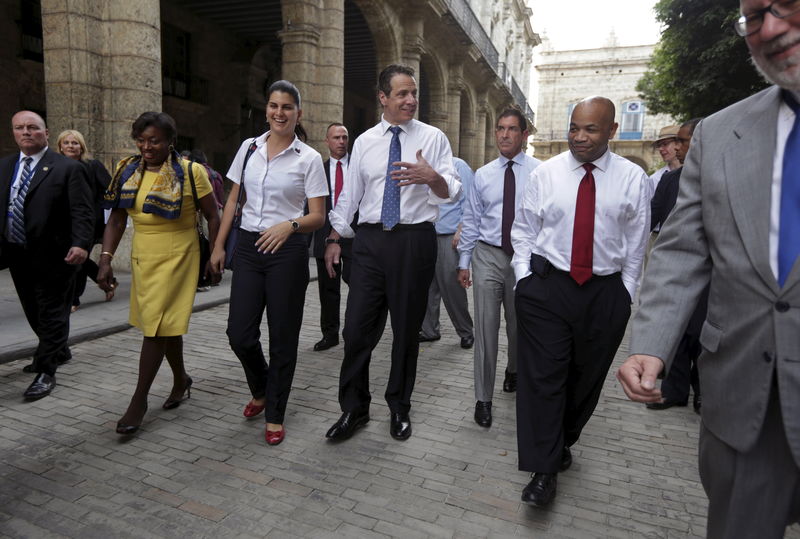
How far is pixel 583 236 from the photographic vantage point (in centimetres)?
303

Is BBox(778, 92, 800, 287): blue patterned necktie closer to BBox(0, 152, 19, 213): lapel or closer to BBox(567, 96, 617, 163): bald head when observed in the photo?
BBox(567, 96, 617, 163): bald head

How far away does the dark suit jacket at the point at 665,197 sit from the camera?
4844mm

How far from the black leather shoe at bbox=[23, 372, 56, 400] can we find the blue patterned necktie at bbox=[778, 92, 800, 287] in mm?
4598

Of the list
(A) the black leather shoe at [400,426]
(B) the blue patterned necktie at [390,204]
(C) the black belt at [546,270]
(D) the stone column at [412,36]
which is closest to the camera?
(C) the black belt at [546,270]

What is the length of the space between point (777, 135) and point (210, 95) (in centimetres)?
1843

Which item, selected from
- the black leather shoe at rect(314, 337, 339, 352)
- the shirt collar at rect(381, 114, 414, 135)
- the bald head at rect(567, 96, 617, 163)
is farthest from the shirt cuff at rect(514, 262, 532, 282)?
the black leather shoe at rect(314, 337, 339, 352)

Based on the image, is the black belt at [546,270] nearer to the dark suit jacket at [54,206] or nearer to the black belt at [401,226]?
the black belt at [401,226]

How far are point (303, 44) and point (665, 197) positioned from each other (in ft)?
28.0

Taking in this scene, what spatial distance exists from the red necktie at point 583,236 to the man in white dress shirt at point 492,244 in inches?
38.9

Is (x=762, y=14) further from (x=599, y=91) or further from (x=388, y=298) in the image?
(x=599, y=91)

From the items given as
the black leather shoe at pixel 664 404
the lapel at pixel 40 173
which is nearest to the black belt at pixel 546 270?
the black leather shoe at pixel 664 404

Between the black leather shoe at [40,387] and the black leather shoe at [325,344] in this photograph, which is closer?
the black leather shoe at [40,387]

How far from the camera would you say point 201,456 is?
342 centimetres

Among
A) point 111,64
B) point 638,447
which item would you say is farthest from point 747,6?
point 111,64
